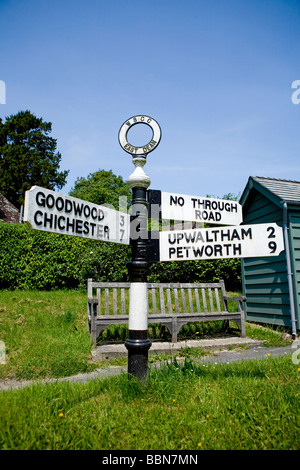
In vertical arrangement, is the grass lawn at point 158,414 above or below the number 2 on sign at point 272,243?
below

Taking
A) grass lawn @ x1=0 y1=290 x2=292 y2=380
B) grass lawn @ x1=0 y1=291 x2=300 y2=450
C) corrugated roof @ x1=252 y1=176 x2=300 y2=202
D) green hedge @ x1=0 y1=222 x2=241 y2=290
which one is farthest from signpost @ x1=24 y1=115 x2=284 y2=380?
green hedge @ x1=0 y1=222 x2=241 y2=290

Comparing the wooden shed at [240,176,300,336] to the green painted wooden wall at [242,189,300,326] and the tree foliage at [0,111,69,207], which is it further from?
the tree foliage at [0,111,69,207]

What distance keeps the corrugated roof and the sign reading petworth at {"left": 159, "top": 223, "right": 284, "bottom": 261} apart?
4086 millimetres

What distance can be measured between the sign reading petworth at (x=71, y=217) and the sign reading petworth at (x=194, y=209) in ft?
1.35

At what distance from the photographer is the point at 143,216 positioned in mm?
2846

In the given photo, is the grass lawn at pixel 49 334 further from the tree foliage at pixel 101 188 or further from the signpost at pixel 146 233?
the tree foliage at pixel 101 188

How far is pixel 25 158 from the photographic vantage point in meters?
27.5

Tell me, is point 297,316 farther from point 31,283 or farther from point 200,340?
point 31,283

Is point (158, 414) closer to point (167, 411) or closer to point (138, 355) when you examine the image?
point (167, 411)

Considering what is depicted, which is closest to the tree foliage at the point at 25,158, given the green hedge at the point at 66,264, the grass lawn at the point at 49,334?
the green hedge at the point at 66,264

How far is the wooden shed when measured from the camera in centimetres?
659

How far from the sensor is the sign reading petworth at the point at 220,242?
2.96m

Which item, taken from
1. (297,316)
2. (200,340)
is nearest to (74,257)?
(200,340)
